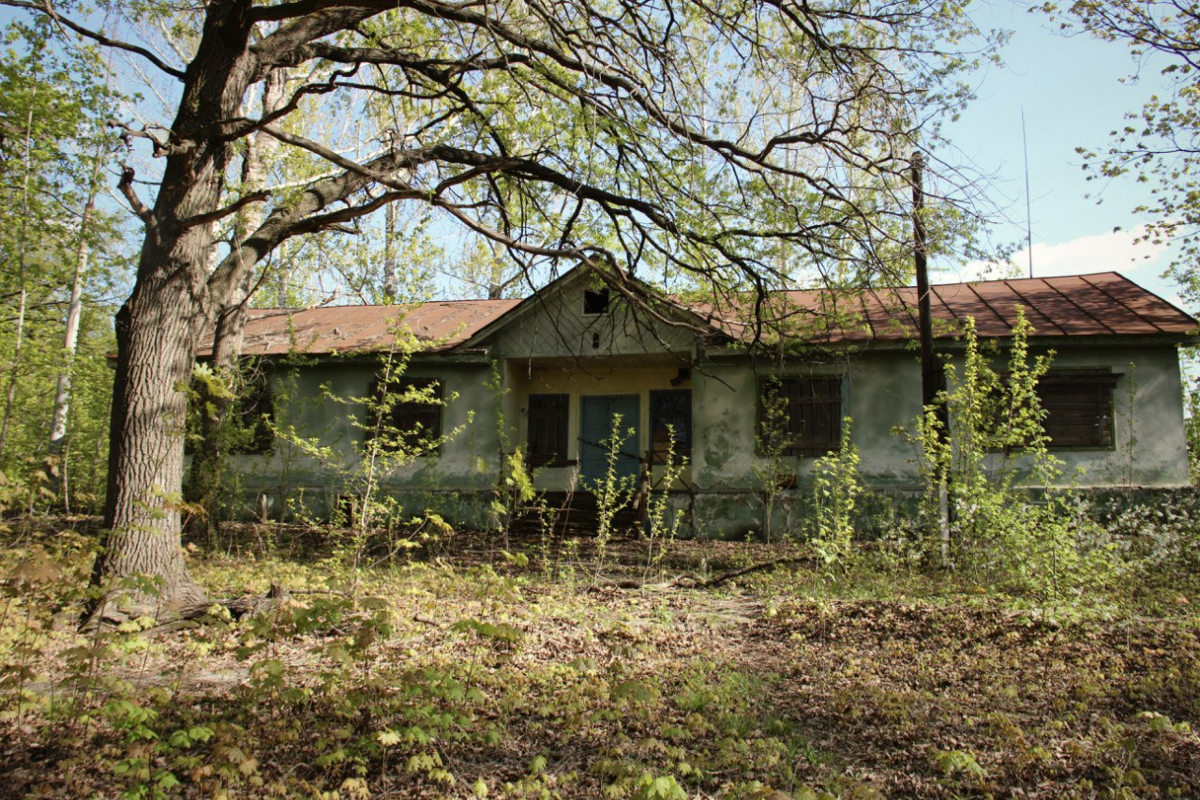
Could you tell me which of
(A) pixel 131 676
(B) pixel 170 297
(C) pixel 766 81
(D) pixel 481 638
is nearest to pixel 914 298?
(C) pixel 766 81

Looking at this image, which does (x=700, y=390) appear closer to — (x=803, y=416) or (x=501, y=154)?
(x=803, y=416)

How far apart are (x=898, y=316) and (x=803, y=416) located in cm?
246

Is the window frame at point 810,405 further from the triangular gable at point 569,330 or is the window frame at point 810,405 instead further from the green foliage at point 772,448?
the triangular gable at point 569,330

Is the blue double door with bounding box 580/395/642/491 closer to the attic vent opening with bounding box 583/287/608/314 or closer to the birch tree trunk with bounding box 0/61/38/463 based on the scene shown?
the attic vent opening with bounding box 583/287/608/314

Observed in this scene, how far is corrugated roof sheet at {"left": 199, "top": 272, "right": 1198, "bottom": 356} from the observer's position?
480 inches

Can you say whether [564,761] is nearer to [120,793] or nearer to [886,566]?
[120,793]

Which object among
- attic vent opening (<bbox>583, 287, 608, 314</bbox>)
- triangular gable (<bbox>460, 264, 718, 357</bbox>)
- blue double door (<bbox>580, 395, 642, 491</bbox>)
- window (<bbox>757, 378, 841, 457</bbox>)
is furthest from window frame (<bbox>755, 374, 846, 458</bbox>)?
attic vent opening (<bbox>583, 287, 608, 314</bbox>)

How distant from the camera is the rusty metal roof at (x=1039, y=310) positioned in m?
12.5

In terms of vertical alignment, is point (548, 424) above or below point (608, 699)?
above

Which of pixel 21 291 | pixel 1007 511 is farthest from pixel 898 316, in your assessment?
pixel 21 291

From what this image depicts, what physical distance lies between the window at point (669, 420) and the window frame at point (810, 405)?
1900mm

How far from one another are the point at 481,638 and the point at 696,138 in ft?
16.6

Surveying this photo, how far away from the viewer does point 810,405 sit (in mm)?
14039

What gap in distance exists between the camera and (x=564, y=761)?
3.69 m
